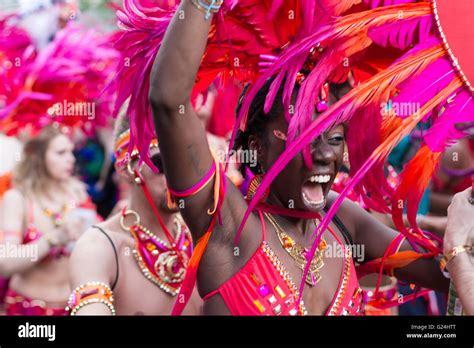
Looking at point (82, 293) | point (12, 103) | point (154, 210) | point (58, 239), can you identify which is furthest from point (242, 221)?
point (12, 103)

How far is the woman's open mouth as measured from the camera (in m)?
2.81

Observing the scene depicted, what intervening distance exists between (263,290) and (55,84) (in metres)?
2.87

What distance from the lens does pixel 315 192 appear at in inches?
111

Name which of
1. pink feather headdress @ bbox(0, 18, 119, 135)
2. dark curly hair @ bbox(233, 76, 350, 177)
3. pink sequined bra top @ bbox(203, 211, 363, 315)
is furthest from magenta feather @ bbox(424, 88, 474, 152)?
pink feather headdress @ bbox(0, 18, 119, 135)

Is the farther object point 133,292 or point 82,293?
point 133,292

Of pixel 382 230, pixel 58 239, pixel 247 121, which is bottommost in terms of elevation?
pixel 58 239

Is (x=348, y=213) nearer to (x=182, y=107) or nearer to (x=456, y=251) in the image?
(x=456, y=251)

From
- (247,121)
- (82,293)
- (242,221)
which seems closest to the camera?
(242,221)

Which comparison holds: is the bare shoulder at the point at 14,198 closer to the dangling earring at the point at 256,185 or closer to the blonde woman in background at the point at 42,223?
the blonde woman in background at the point at 42,223

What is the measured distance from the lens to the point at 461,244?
2992 mm

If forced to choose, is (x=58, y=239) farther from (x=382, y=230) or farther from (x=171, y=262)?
(x=382, y=230)

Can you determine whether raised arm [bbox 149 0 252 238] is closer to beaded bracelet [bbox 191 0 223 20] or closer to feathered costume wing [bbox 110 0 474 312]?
beaded bracelet [bbox 191 0 223 20]

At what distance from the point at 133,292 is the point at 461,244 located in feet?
4.72

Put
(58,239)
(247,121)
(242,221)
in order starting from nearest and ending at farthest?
(242,221) < (247,121) < (58,239)
